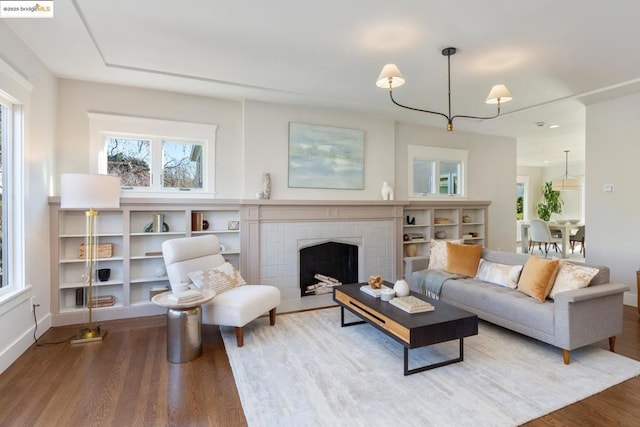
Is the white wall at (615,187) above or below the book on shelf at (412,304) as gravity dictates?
above

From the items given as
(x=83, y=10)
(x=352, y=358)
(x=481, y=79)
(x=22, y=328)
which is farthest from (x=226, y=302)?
(x=481, y=79)

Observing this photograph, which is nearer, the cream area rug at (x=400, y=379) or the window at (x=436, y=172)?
the cream area rug at (x=400, y=379)

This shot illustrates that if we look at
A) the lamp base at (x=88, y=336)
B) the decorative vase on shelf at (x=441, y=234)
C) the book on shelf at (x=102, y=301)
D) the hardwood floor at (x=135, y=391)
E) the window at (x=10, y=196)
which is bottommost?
the hardwood floor at (x=135, y=391)

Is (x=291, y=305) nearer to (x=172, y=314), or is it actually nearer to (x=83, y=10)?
(x=172, y=314)

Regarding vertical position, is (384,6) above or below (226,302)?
above

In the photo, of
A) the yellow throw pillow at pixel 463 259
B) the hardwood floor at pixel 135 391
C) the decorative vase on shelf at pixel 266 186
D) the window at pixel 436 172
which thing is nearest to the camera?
the hardwood floor at pixel 135 391

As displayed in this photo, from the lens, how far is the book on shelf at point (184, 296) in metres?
2.64

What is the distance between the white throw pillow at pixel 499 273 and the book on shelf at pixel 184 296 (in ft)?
9.89

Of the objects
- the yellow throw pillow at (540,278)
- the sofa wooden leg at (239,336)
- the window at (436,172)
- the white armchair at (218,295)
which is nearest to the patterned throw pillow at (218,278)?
the white armchair at (218,295)

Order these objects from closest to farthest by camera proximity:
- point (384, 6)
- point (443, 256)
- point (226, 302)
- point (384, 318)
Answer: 1. point (384, 6)
2. point (384, 318)
3. point (226, 302)
4. point (443, 256)

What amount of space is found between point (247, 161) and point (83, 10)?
2.16m

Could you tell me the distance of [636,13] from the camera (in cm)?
232

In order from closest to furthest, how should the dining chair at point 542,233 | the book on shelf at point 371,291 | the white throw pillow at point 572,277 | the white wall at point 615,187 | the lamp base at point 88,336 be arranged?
the white throw pillow at point 572,277 < the lamp base at point 88,336 < the book on shelf at point 371,291 < the white wall at point 615,187 < the dining chair at point 542,233

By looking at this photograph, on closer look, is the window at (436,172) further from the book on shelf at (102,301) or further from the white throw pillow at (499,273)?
the book on shelf at (102,301)
